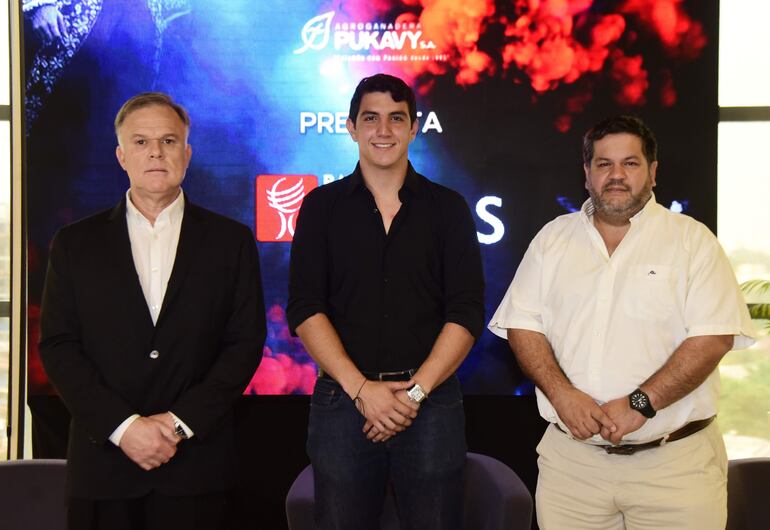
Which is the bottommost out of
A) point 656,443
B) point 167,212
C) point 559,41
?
point 656,443

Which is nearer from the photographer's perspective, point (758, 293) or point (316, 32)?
point (316, 32)

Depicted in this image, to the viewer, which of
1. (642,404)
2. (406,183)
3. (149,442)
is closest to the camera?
(149,442)

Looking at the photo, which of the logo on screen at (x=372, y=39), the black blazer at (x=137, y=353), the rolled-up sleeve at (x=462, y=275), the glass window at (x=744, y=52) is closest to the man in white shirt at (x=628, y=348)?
the rolled-up sleeve at (x=462, y=275)

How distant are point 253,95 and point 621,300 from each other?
2406 mm

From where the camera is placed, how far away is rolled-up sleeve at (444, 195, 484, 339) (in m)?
2.52

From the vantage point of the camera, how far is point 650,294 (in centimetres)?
255

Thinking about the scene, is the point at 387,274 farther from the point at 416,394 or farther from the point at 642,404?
the point at 642,404

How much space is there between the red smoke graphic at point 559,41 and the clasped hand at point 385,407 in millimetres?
2209

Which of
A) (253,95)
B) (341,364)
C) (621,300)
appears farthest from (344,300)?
(253,95)

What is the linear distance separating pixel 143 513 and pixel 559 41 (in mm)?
3093

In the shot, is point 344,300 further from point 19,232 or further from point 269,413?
point 19,232

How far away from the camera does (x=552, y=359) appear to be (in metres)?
2.62

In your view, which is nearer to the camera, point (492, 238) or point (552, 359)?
point (552, 359)

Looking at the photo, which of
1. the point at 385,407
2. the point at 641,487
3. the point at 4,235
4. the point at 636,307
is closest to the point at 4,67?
the point at 4,235
